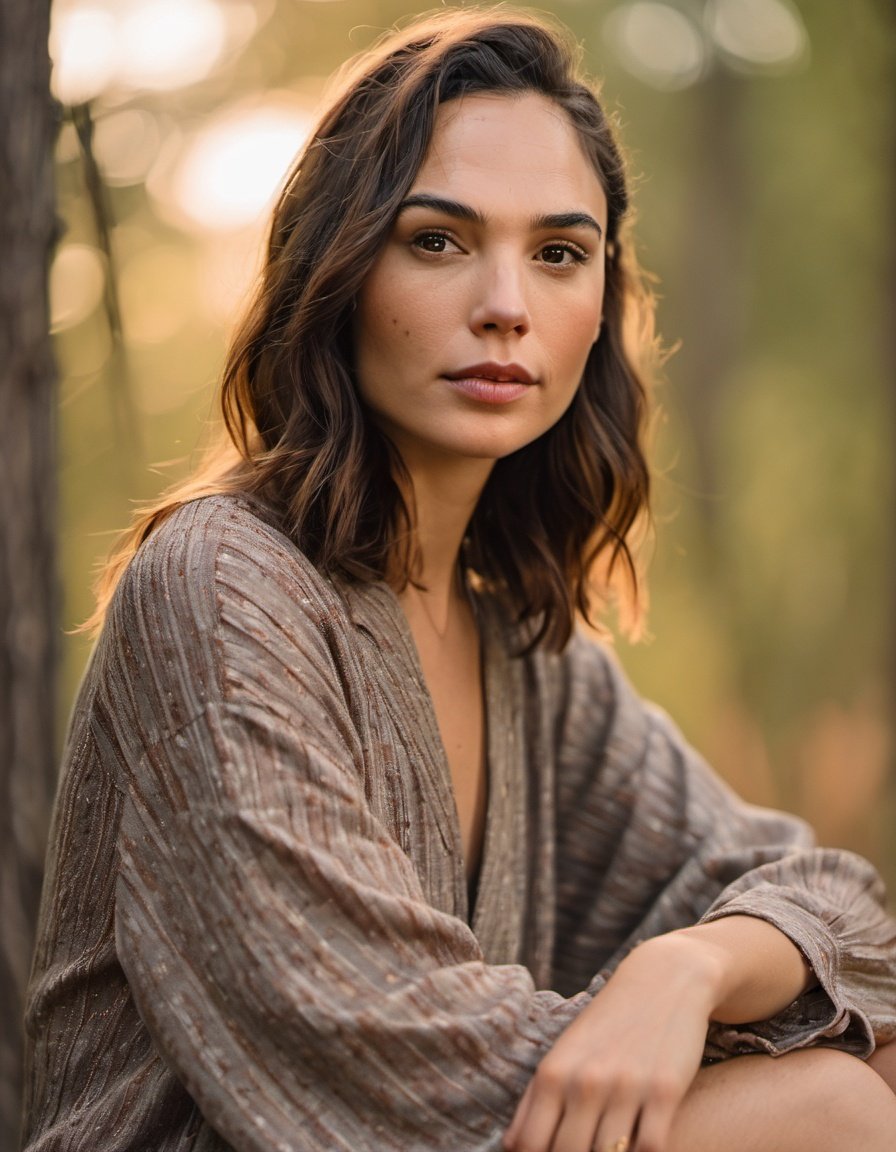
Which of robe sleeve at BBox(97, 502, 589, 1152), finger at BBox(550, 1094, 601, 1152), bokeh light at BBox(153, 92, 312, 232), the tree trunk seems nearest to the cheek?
robe sleeve at BBox(97, 502, 589, 1152)

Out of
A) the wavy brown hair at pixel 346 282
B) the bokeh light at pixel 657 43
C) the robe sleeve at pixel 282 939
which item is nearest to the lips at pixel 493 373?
the wavy brown hair at pixel 346 282

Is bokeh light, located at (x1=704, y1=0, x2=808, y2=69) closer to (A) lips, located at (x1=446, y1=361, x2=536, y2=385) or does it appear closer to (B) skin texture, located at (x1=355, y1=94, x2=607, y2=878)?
(B) skin texture, located at (x1=355, y1=94, x2=607, y2=878)

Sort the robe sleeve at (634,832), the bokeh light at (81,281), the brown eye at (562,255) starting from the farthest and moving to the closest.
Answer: the bokeh light at (81,281), the robe sleeve at (634,832), the brown eye at (562,255)

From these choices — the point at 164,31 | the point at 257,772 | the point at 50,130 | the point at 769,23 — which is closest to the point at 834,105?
the point at 769,23

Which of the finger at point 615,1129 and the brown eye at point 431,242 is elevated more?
the brown eye at point 431,242

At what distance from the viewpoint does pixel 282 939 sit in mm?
1262

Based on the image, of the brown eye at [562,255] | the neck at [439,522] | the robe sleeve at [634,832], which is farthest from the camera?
the robe sleeve at [634,832]

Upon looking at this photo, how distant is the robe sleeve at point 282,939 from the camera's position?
1.26 metres

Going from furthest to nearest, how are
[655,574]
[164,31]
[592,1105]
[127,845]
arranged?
[655,574]
[164,31]
[127,845]
[592,1105]

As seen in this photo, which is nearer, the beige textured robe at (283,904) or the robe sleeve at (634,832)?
the beige textured robe at (283,904)

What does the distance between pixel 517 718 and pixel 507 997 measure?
0.79m

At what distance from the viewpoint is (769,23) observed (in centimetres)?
665

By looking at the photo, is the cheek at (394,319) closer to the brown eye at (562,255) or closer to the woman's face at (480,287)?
the woman's face at (480,287)

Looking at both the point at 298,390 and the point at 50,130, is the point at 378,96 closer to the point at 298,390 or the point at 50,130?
the point at 298,390
